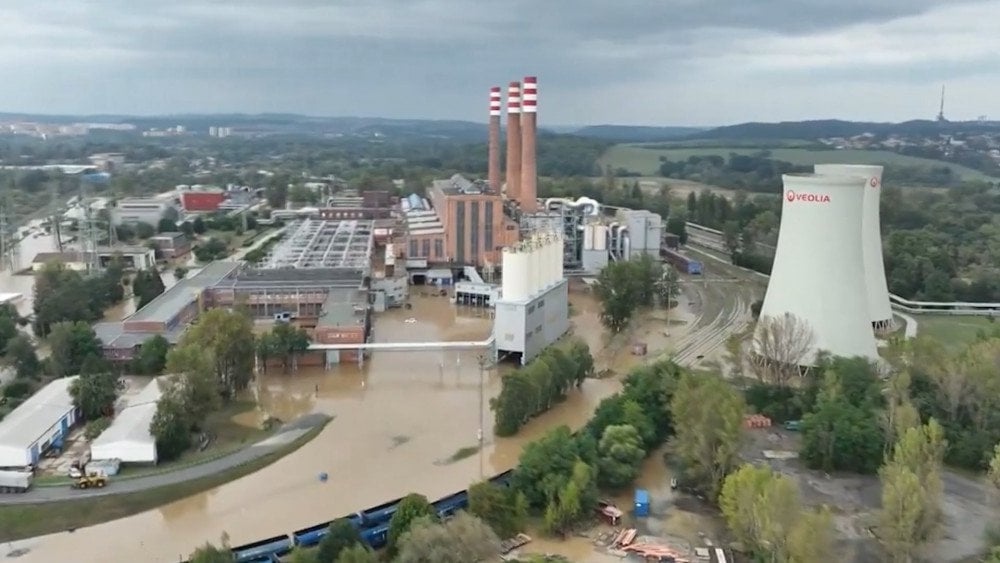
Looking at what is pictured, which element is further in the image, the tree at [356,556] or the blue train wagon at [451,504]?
the blue train wagon at [451,504]

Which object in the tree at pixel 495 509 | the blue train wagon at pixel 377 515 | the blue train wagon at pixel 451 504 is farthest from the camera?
the blue train wagon at pixel 451 504

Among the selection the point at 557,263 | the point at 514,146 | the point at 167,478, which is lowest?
the point at 167,478

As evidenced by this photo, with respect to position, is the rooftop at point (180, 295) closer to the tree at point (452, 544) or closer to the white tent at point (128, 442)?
the white tent at point (128, 442)

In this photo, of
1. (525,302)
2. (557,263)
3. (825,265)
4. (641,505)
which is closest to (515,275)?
(525,302)

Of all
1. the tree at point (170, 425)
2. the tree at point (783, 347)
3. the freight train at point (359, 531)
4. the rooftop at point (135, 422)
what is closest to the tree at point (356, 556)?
the freight train at point (359, 531)

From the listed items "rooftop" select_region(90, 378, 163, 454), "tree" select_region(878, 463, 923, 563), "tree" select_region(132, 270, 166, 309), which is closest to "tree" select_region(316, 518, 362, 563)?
"rooftop" select_region(90, 378, 163, 454)

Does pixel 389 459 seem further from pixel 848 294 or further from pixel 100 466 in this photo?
pixel 848 294

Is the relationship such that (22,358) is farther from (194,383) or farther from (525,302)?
(525,302)
